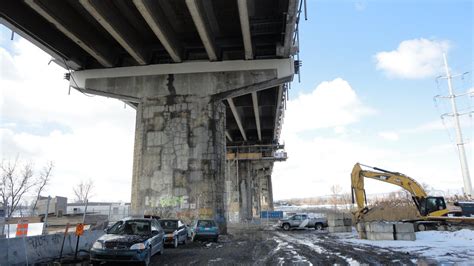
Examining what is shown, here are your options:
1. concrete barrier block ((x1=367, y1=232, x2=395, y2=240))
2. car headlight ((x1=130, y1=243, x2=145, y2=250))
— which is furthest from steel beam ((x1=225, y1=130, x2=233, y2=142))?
car headlight ((x1=130, y1=243, x2=145, y2=250))

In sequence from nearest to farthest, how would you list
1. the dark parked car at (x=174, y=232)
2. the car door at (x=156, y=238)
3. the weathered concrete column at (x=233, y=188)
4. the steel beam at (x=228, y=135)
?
1. the car door at (x=156, y=238)
2. the dark parked car at (x=174, y=232)
3. the steel beam at (x=228, y=135)
4. the weathered concrete column at (x=233, y=188)

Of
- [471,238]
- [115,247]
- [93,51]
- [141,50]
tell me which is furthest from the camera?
[141,50]

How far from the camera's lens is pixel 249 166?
52.2 meters

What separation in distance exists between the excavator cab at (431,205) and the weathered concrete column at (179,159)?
1132 cm

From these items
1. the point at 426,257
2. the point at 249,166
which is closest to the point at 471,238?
the point at 426,257

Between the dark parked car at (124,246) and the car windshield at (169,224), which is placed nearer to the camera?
the dark parked car at (124,246)

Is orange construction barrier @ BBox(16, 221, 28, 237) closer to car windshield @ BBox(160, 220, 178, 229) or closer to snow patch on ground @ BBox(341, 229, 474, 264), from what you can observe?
car windshield @ BBox(160, 220, 178, 229)

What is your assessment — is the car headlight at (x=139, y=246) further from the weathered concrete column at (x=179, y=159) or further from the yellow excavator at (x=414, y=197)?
the yellow excavator at (x=414, y=197)

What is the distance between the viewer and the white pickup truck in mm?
31580

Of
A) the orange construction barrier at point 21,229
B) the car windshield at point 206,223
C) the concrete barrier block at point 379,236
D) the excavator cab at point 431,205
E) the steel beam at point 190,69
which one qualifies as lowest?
the concrete barrier block at point 379,236

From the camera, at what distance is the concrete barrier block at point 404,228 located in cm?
1623

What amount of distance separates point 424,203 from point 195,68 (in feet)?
49.2

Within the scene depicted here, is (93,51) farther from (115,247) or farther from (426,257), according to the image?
(426,257)

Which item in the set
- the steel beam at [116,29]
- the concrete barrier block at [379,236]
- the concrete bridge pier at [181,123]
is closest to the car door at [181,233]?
the concrete bridge pier at [181,123]
